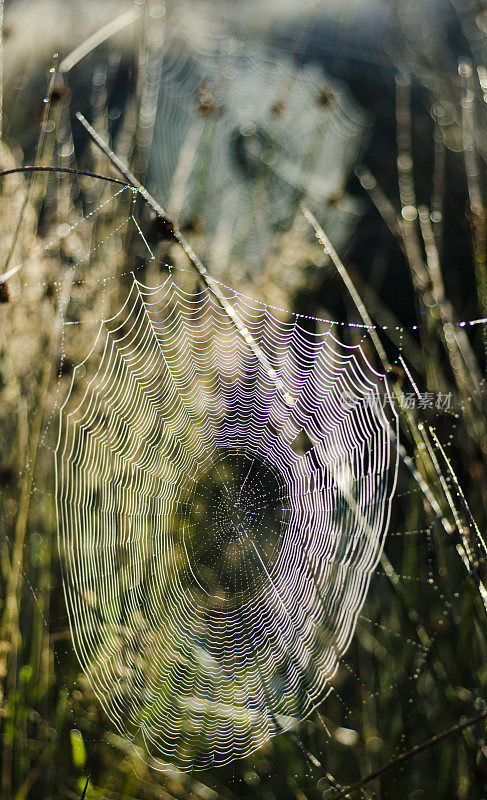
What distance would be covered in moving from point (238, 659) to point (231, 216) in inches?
66.2

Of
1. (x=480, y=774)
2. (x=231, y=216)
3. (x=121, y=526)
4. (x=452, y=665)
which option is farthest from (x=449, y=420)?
(x=231, y=216)

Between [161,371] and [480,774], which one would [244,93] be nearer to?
[161,371]

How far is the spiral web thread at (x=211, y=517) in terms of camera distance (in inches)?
75.9

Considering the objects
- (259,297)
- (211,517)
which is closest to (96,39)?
(259,297)

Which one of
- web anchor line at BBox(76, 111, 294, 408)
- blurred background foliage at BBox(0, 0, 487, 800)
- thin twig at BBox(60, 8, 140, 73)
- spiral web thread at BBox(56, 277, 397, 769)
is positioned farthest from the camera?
spiral web thread at BBox(56, 277, 397, 769)

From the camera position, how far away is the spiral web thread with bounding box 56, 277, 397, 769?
1.93 metres

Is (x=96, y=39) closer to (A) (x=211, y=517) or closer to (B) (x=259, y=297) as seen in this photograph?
(B) (x=259, y=297)

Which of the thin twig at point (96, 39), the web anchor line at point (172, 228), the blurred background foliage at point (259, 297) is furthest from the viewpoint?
the blurred background foliage at point (259, 297)

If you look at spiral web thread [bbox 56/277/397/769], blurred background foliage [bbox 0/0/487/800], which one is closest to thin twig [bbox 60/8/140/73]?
blurred background foliage [bbox 0/0/487/800]

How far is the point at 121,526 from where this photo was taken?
2086 millimetres

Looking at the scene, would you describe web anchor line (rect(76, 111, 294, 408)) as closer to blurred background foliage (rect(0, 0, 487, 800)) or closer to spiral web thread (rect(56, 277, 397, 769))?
blurred background foliage (rect(0, 0, 487, 800))

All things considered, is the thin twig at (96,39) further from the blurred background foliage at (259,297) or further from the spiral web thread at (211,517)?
the spiral web thread at (211,517)

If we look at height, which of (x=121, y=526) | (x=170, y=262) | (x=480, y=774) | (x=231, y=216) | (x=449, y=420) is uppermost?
(x=231, y=216)

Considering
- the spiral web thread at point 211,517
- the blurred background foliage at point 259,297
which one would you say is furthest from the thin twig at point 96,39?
the spiral web thread at point 211,517
